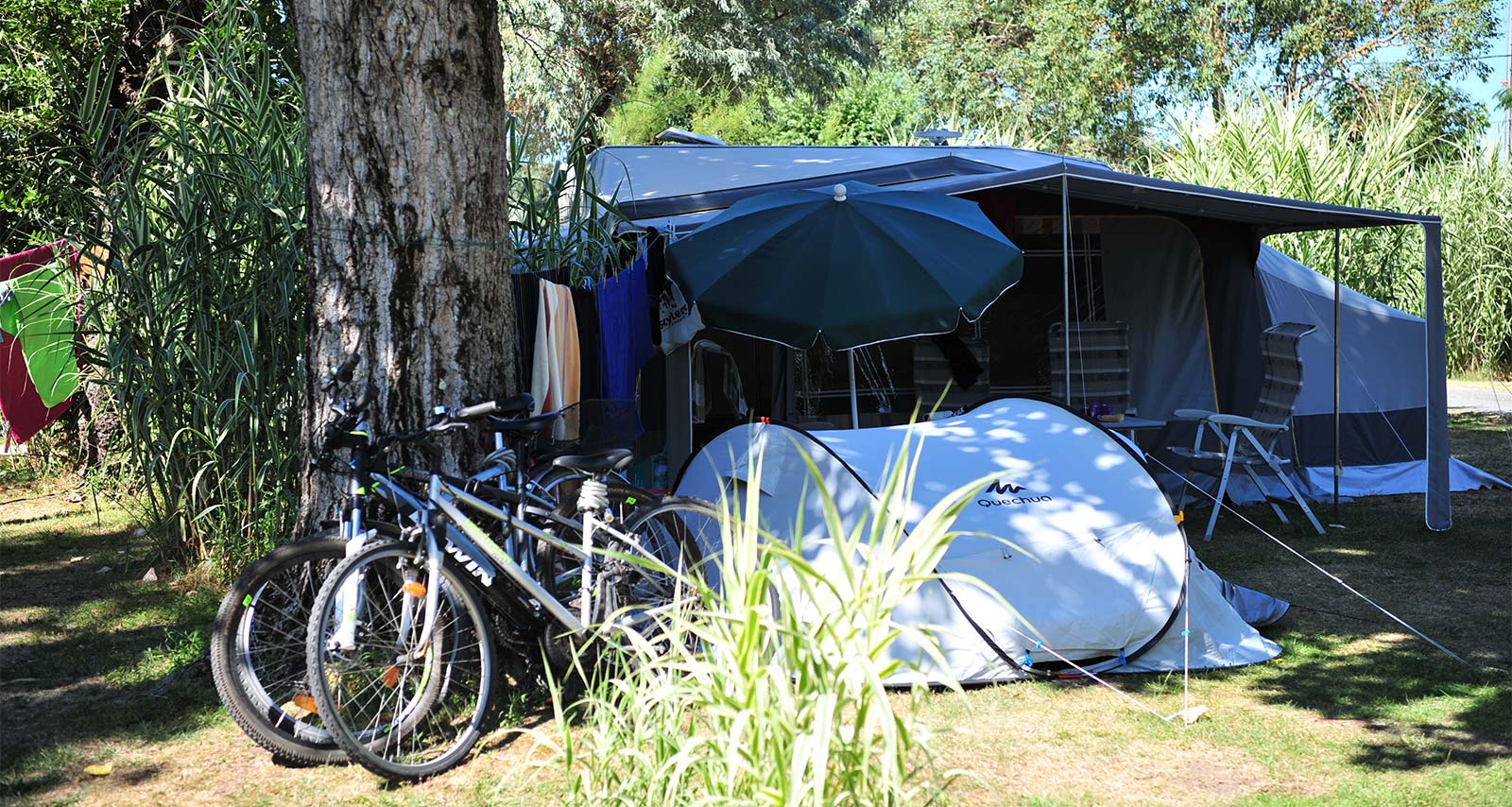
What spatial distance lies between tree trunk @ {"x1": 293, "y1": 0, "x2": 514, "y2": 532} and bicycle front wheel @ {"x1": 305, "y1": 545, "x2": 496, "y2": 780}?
2.21 ft

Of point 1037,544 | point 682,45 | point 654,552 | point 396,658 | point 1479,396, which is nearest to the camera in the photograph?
point 396,658

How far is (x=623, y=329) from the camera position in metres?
5.35

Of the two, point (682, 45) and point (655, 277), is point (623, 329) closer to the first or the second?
point (655, 277)

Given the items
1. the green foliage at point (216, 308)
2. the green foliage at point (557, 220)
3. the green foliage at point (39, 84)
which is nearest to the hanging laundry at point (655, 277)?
the green foliage at point (557, 220)

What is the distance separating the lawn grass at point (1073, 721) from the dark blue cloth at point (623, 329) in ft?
5.86

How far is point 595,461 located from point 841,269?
212 cm

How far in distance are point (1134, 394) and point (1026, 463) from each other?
155 inches

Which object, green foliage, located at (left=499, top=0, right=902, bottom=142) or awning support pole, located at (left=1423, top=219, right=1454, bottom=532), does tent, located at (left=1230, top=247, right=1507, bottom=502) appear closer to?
awning support pole, located at (left=1423, top=219, right=1454, bottom=532)

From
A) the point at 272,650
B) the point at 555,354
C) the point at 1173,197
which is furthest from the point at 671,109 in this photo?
the point at 272,650

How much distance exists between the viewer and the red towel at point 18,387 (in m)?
6.44

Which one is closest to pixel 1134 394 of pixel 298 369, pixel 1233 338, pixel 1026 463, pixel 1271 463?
pixel 1233 338

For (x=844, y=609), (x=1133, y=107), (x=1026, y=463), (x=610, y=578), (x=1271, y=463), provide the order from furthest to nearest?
(x=1133, y=107), (x=1271, y=463), (x=1026, y=463), (x=610, y=578), (x=844, y=609)

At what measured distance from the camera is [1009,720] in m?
3.83

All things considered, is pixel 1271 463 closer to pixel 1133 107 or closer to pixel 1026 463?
pixel 1026 463
